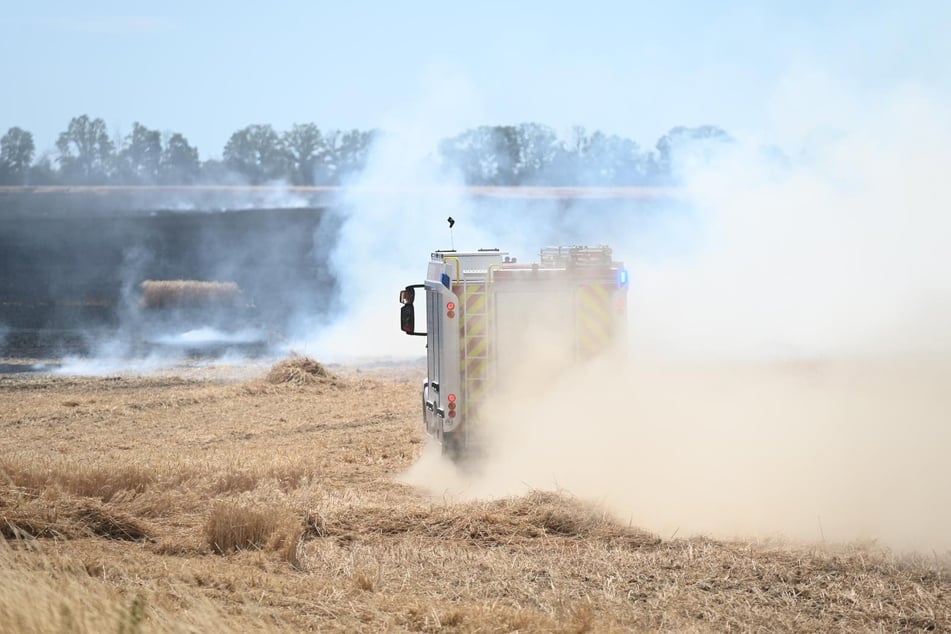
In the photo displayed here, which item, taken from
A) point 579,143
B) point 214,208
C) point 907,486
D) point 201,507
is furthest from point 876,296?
point 214,208

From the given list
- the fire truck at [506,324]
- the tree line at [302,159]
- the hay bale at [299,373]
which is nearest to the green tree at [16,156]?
the tree line at [302,159]

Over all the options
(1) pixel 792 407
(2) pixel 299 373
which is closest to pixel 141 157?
(2) pixel 299 373

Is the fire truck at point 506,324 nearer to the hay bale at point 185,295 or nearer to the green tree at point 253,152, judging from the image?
the hay bale at point 185,295

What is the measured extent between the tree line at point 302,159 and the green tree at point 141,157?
73mm

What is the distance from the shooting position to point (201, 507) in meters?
12.7

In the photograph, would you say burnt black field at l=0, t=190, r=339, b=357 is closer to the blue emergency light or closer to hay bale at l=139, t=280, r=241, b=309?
hay bale at l=139, t=280, r=241, b=309

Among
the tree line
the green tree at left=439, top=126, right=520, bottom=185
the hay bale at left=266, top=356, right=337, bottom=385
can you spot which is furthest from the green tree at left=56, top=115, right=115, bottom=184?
the hay bale at left=266, top=356, right=337, bottom=385

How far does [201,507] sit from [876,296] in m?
12.6

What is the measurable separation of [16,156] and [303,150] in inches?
929

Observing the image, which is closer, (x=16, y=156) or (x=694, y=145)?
(x=694, y=145)

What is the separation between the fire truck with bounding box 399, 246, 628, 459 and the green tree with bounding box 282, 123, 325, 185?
215ft

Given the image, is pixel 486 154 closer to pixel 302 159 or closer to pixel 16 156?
pixel 302 159

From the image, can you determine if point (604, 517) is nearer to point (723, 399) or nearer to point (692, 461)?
point (692, 461)

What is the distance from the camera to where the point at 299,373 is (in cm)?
2612
